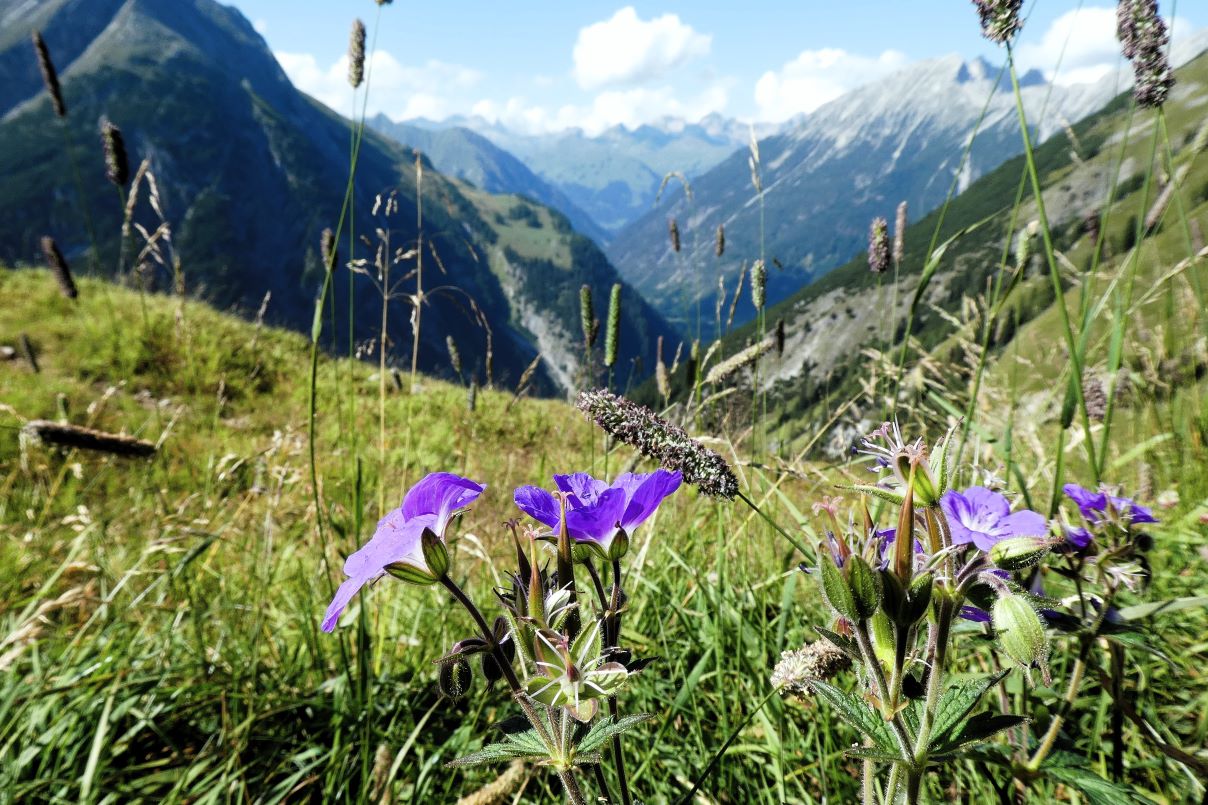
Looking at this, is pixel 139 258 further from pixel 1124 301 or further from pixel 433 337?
pixel 433 337

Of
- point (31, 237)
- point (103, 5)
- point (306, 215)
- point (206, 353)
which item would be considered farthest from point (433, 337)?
point (206, 353)

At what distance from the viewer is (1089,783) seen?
46.6 inches

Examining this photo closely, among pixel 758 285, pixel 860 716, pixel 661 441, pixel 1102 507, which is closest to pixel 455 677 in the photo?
pixel 661 441

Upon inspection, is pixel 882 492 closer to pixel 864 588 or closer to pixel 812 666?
pixel 864 588

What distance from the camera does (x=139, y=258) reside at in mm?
3070

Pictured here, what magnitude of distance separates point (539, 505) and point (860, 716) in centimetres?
60

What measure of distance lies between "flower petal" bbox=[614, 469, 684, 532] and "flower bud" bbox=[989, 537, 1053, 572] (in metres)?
0.47

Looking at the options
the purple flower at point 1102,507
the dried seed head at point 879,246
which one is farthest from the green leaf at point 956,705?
the dried seed head at point 879,246

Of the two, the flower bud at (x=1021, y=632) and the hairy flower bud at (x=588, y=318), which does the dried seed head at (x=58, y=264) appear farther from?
the flower bud at (x=1021, y=632)

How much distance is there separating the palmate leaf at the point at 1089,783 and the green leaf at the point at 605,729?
869 millimetres

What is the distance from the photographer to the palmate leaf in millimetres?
1147

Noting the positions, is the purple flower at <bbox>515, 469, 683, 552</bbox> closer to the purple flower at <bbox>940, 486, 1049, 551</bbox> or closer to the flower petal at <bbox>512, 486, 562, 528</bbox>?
the flower petal at <bbox>512, 486, 562, 528</bbox>

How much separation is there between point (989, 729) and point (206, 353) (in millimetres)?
9836

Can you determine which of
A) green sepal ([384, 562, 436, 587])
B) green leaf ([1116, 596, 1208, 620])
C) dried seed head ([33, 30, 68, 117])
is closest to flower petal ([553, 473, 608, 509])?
green sepal ([384, 562, 436, 587])
